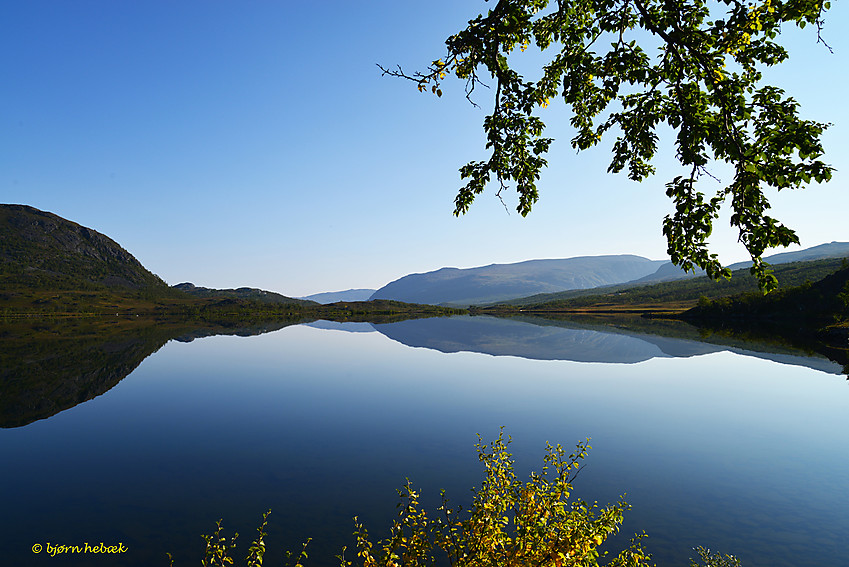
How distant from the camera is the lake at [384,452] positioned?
13062 millimetres

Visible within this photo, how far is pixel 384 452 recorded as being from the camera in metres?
20.3

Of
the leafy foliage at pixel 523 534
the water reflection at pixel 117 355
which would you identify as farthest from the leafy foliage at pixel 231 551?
the water reflection at pixel 117 355

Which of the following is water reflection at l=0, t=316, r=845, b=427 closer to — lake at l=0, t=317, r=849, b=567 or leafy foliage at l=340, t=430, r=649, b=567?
lake at l=0, t=317, r=849, b=567

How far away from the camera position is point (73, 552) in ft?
39.6

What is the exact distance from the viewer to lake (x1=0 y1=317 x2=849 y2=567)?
42.9ft

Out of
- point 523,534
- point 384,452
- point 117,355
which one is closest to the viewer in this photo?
point 523,534

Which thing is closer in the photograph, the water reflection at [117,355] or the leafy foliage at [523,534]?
the leafy foliage at [523,534]

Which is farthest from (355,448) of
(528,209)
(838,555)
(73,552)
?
(838,555)

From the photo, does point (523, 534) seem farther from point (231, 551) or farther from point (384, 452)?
point (384, 452)

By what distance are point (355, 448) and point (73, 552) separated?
11.6m

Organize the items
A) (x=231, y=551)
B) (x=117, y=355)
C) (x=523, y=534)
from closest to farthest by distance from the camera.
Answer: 1. (x=523, y=534)
2. (x=231, y=551)
3. (x=117, y=355)

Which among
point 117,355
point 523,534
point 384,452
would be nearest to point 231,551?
point 384,452

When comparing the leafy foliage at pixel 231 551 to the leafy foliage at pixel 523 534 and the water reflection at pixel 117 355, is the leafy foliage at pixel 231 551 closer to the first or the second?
the leafy foliage at pixel 523 534

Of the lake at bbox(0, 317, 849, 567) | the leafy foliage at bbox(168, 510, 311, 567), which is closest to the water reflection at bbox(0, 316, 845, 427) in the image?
the lake at bbox(0, 317, 849, 567)
